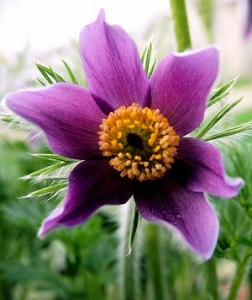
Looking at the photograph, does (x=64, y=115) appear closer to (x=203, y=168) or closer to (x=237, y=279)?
(x=203, y=168)

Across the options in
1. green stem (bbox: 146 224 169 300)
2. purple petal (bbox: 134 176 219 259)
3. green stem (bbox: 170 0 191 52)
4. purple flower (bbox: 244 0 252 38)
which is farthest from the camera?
purple flower (bbox: 244 0 252 38)

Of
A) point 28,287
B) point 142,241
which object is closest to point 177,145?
point 142,241

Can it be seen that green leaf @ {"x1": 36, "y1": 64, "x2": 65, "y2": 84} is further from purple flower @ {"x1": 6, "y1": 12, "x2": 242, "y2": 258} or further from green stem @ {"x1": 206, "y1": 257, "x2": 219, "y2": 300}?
green stem @ {"x1": 206, "y1": 257, "x2": 219, "y2": 300}

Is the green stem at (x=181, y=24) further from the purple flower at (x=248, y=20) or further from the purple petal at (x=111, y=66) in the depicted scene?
the purple flower at (x=248, y=20)

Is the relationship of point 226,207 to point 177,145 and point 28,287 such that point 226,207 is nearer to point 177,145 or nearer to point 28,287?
point 177,145

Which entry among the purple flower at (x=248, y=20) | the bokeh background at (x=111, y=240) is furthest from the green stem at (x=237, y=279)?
the purple flower at (x=248, y=20)

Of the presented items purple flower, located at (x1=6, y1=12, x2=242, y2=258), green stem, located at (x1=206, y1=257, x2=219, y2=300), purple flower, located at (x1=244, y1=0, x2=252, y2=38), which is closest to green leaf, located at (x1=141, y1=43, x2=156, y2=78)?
purple flower, located at (x1=6, y1=12, x2=242, y2=258)
